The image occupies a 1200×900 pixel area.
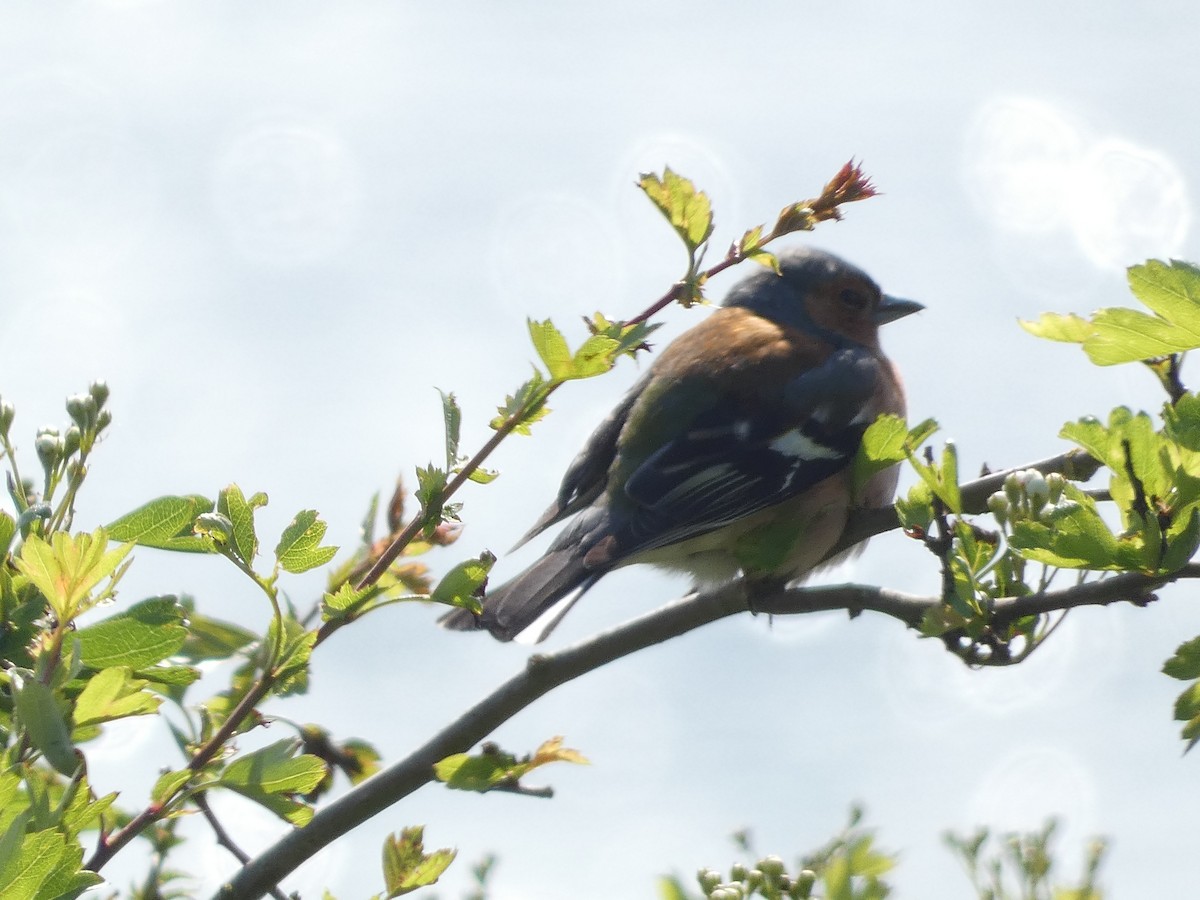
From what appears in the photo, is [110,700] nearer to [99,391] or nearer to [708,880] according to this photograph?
[99,391]

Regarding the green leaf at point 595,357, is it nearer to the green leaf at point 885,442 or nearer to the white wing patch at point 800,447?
the green leaf at point 885,442

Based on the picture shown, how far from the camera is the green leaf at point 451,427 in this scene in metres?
1.93

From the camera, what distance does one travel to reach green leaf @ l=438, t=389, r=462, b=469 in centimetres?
193

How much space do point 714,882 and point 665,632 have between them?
1.98ft

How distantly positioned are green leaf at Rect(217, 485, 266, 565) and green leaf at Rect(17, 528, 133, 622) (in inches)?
8.6

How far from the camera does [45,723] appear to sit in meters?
1.45

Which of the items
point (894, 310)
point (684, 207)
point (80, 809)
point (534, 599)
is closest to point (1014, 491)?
point (684, 207)

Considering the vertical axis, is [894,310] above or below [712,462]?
above

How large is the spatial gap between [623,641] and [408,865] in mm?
713

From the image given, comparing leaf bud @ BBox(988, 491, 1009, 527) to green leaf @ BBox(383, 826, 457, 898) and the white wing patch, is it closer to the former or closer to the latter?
green leaf @ BBox(383, 826, 457, 898)

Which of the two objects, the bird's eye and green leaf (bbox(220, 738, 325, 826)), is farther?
the bird's eye

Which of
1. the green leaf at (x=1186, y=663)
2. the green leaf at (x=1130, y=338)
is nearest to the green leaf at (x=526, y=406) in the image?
the green leaf at (x=1130, y=338)

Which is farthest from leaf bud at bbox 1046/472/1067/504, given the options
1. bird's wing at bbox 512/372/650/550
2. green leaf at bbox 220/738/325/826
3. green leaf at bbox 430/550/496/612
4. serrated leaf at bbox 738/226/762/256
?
bird's wing at bbox 512/372/650/550

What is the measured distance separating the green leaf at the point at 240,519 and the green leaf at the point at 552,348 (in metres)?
0.49
